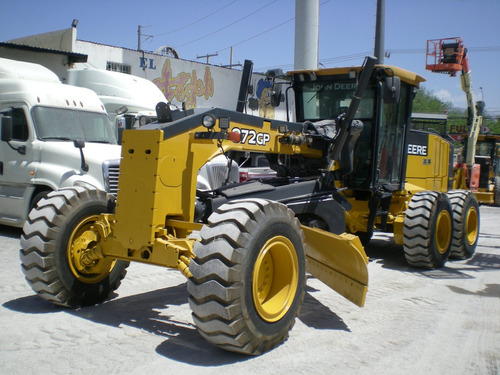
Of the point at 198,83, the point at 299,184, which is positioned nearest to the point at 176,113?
the point at 299,184

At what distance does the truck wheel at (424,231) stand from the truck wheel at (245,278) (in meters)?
3.66

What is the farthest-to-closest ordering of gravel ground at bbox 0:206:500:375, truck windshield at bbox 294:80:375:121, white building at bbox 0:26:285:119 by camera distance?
white building at bbox 0:26:285:119 → truck windshield at bbox 294:80:375:121 → gravel ground at bbox 0:206:500:375

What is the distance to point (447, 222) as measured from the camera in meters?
8.55

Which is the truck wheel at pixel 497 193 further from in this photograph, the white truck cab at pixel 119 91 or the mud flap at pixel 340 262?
the mud flap at pixel 340 262

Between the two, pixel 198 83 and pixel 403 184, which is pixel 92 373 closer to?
pixel 403 184

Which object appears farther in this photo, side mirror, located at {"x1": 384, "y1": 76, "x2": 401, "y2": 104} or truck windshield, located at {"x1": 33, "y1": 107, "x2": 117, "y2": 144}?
truck windshield, located at {"x1": 33, "y1": 107, "x2": 117, "y2": 144}

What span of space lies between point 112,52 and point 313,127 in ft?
55.7

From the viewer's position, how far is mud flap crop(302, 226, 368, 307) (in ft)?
16.9

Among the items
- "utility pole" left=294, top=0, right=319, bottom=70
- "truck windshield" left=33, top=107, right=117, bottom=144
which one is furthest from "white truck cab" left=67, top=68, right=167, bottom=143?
"utility pole" left=294, top=0, right=319, bottom=70

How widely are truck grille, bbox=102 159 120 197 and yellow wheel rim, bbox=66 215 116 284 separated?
373 cm

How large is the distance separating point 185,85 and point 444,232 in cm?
1784

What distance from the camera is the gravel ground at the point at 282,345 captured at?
409cm

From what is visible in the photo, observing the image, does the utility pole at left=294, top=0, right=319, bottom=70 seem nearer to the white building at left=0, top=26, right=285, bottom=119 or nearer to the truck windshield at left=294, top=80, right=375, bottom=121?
the white building at left=0, top=26, right=285, bottom=119

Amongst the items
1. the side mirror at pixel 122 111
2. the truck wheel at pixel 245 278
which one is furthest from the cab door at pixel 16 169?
the truck wheel at pixel 245 278
